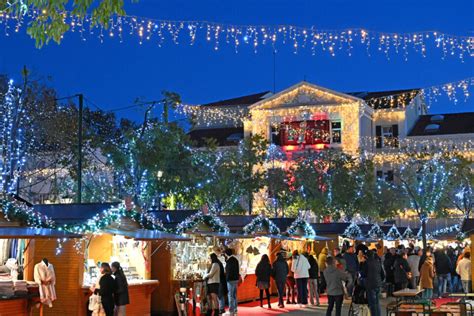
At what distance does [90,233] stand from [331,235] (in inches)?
663

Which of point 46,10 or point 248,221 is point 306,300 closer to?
point 248,221

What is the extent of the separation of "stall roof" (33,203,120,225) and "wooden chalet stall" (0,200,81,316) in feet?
1.64

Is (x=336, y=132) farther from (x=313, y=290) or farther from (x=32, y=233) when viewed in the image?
(x=32, y=233)

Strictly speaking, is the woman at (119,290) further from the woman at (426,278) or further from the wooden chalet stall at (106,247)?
the woman at (426,278)

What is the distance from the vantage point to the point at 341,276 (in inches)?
645

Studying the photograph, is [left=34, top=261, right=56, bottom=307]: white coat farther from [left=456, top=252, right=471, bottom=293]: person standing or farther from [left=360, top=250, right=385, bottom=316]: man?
[left=456, top=252, right=471, bottom=293]: person standing

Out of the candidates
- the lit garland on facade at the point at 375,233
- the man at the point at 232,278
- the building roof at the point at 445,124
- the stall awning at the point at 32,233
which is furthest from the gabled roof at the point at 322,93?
the stall awning at the point at 32,233

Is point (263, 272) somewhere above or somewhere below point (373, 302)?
above

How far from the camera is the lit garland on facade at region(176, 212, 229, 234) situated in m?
19.8

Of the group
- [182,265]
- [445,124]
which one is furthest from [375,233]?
[445,124]

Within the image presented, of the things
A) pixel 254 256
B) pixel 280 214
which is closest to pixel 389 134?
pixel 280 214

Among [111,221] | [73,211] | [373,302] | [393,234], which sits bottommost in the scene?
[373,302]

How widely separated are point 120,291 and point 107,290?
32 centimetres

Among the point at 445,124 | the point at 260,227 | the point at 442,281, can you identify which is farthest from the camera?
the point at 445,124
